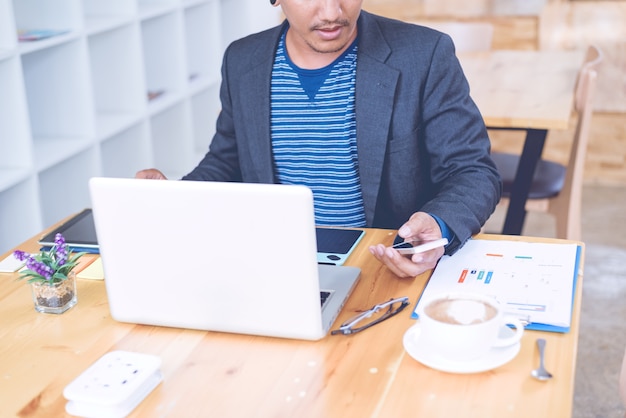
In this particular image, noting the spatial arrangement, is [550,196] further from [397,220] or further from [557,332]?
[557,332]

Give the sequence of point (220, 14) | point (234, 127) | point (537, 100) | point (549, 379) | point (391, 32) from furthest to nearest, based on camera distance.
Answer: point (220, 14)
point (537, 100)
point (234, 127)
point (391, 32)
point (549, 379)

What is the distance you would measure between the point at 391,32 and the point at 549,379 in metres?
0.94

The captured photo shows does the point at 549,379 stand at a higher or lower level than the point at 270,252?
lower

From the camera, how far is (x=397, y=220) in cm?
183

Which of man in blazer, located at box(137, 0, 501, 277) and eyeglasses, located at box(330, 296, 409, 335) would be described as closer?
eyeglasses, located at box(330, 296, 409, 335)

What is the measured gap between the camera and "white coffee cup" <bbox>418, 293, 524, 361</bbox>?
105cm

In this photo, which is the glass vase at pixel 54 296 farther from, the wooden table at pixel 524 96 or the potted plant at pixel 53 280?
the wooden table at pixel 524 96

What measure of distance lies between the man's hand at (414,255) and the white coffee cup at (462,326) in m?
0.21

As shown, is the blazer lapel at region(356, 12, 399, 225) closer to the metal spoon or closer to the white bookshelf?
the metal spoon

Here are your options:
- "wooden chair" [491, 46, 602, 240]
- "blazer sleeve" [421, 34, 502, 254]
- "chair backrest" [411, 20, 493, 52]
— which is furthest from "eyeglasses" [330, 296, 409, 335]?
"chair backrest" [411, 20, 493, 52]

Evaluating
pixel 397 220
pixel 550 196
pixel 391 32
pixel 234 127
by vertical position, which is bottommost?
pixel 550 196

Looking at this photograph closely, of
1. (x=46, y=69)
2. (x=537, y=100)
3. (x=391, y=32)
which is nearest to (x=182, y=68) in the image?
(x=46, y=69)

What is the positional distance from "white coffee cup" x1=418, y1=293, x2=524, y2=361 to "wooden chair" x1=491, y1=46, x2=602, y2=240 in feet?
5.41

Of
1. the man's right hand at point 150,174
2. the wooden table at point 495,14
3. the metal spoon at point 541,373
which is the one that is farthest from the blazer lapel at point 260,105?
the wooden table at point 495,14
